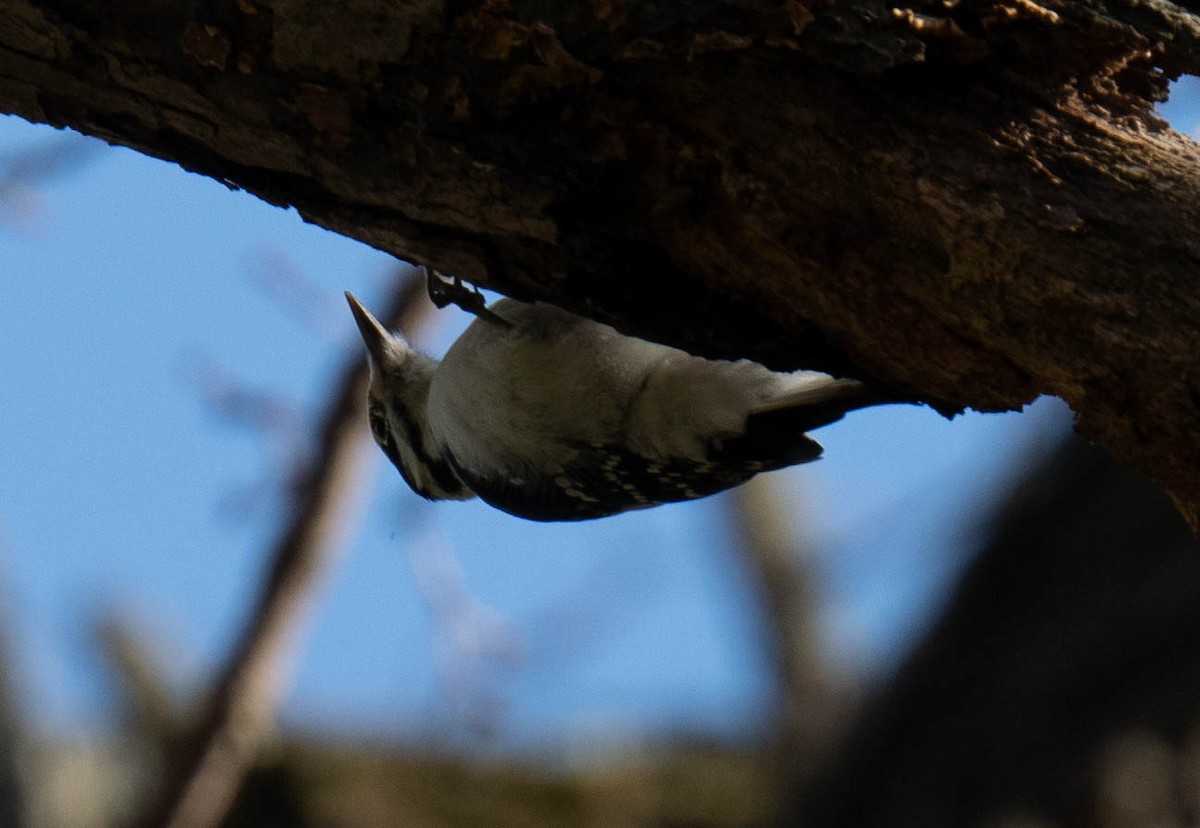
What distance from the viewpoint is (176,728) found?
7.89 metres

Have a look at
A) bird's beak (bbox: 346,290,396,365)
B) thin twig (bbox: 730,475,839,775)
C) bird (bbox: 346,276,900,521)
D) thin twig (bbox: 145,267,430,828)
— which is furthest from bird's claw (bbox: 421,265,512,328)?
thin twig (bbox: 730,475,839,775)

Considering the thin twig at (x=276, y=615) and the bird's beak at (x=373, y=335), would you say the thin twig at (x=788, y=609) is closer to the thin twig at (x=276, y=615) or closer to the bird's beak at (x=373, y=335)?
the thin twig at (x=276, y=615)

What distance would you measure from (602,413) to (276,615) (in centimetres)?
183

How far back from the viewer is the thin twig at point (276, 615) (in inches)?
165

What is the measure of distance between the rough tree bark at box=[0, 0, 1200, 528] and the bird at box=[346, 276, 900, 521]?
0.50 meters

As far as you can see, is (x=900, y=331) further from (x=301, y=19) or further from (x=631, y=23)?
(x=301, y=19)

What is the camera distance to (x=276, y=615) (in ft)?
14.0

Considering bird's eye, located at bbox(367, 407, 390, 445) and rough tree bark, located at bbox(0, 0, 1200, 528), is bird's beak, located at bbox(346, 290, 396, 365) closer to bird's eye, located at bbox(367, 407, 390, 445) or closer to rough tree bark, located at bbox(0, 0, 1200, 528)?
bird's eye, located at bbox(367, 407, 390, 445)

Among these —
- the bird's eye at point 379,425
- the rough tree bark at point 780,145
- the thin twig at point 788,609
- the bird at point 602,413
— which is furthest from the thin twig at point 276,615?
the thin twig at point 788,609

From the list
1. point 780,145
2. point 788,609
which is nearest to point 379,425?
point 780,145

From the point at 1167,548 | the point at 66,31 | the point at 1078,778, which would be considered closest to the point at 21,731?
the point at 66,31

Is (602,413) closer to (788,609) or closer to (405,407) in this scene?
(405,407)

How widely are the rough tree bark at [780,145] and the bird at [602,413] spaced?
50 cm

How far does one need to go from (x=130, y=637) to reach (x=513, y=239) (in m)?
7.87
